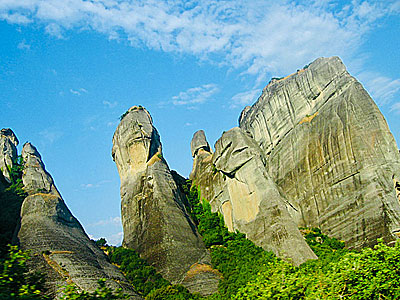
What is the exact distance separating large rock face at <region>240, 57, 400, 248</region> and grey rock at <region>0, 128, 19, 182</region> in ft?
103

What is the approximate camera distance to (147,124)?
4609 cm

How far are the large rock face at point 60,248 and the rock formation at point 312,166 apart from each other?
1276 centimetres

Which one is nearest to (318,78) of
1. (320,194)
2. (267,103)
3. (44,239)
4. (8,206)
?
(267,103)

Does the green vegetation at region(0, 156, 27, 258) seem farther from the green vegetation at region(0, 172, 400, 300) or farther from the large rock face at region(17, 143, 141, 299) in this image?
the large rock face at region(17, 143, 141, 299)

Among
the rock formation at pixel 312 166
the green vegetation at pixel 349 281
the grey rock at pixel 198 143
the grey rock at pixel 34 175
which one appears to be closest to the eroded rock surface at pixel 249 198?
the rock formation at pixel 312 166

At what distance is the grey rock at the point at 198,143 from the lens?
5478cm

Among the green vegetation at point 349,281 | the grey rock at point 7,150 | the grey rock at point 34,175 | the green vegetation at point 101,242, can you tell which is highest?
the grey rock at point 7,150

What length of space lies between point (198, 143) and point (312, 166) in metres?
19.3

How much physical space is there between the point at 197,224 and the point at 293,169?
11.4 metres

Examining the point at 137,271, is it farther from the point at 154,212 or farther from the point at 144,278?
the point at 154,212

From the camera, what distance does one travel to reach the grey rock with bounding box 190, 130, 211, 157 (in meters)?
54.8

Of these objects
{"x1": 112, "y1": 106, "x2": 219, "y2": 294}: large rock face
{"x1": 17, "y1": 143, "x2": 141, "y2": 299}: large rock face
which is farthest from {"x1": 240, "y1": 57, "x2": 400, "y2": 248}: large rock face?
{"x1": 17, "y1": 143, "x2": 141, "y2": 299}: large rock face

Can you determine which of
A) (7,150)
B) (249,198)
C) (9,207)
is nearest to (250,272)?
(249,198)

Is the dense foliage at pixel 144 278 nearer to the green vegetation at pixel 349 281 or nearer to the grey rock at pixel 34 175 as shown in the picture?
the grey rock at pixel 34 175
